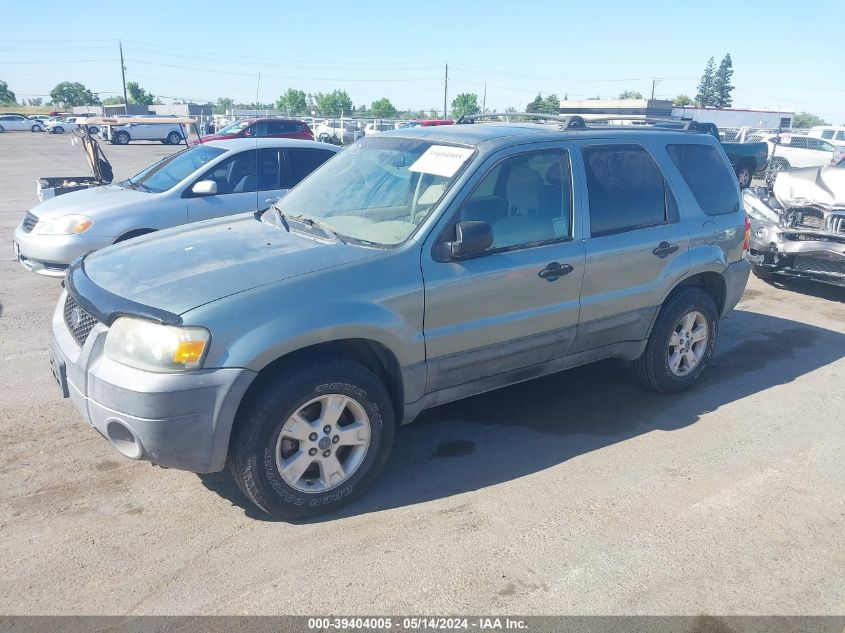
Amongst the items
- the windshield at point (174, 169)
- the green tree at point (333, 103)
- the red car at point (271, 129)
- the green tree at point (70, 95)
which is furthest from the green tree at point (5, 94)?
the windshield at point (174, 169)

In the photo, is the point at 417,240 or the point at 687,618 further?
the point at 417,240

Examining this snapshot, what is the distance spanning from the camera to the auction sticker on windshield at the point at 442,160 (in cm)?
403

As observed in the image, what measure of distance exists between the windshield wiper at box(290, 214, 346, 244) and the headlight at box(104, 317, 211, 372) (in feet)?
3.50

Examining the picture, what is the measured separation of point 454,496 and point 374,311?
3.65 ft

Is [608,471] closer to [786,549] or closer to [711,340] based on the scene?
[786,549]

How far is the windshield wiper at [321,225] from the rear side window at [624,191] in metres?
1.62

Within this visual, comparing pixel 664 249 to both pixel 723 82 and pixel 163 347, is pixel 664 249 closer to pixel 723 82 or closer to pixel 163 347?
pixel 163 347

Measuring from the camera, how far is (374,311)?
137 inches

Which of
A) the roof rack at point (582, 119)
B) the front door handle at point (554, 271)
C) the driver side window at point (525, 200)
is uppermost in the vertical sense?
the roof rack at point (582, 119)

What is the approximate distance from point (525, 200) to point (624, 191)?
33.9 inches

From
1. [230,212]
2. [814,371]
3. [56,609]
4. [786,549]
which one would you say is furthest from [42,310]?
[814,371]

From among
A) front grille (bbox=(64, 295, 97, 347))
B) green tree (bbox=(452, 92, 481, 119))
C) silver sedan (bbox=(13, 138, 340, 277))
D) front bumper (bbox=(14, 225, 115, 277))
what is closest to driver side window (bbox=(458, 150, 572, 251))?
front grille (bbox=(64, 295, 97, 347))

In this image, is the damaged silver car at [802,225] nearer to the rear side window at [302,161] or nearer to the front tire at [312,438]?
the rear side window at [302,161]

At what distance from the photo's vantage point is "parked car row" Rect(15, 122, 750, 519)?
3.16 metres
